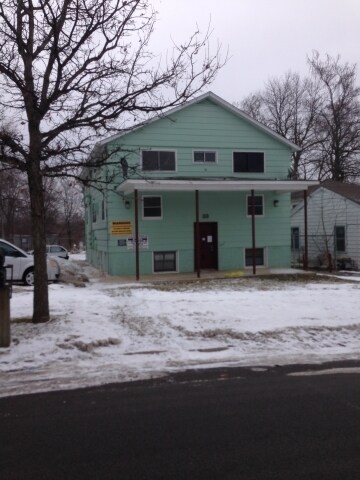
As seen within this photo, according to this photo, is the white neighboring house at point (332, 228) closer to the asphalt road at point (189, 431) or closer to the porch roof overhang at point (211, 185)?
the porch roof overhang at point (211, 185)

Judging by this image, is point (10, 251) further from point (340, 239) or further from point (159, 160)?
point (340, 239)

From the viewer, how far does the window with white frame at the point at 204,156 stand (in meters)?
22.2

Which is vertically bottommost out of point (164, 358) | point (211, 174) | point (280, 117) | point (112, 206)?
point (164, 358)

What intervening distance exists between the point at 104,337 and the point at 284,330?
3.43 m

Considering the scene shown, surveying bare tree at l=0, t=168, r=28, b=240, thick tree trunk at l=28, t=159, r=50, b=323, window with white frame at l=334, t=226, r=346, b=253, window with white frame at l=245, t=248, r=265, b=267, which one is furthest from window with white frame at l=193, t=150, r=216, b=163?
thick tree trunk at l=28, t=159, r=50, b=323

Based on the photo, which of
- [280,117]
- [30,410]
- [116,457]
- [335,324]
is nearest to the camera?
[116,457]

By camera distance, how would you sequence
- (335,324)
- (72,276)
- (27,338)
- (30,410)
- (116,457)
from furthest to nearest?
1. (72,276)
2. (335,324)
3. (27,338)
4. (30,410)
5. (116,457)

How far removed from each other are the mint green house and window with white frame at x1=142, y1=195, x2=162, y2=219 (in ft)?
0.14

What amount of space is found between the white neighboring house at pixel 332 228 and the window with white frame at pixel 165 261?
27.5ft

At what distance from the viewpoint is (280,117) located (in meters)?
50.8

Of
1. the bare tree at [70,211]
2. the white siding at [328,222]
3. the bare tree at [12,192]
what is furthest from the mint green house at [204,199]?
the bare tree at [70,211]

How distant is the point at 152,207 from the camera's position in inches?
854

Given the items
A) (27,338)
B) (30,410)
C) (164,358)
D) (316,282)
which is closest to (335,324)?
(164,358)

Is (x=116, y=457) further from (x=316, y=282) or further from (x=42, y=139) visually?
(x=316, y=282)
